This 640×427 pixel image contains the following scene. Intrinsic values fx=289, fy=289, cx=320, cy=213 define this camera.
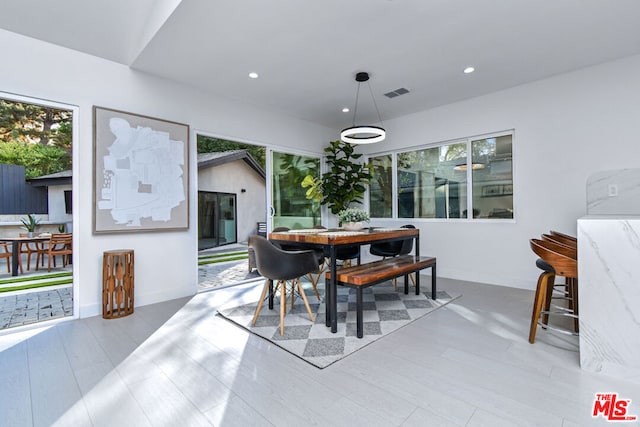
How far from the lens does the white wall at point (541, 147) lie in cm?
332

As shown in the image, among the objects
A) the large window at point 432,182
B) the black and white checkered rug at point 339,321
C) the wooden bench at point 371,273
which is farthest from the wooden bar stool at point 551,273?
the large window at point 432,182

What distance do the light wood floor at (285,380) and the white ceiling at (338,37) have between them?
2748mm

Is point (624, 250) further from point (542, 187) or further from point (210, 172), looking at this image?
point (210, 172)

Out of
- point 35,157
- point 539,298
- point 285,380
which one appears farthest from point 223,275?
point 539,298

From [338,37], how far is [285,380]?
2.96 m

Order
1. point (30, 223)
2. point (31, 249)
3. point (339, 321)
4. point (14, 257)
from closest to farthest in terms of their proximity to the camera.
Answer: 1. point (339, 321)
2. point (14, 257)
3. point (31, 249)
4. point (30, 223)

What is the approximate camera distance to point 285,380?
5.93ft

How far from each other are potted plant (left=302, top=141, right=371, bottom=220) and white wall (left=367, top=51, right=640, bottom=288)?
1.43 meters

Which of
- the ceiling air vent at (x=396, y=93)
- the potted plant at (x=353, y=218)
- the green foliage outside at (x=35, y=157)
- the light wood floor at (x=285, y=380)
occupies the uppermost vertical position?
the ceiling air vent at (x=396, y=93)

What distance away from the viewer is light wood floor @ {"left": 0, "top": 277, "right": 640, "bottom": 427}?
4.87ft

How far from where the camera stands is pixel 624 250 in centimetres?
180

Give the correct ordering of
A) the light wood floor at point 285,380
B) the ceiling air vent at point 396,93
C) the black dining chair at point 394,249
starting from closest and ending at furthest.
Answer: the light wood floor at point 285,380 → the black dining chair at point 394,249 → the ceiling air vent at point 396,93

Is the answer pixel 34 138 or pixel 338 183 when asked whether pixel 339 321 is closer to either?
pixel 338 183

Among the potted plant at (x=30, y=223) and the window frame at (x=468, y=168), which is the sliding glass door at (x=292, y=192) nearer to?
the window frame at (x=468, y=168)
